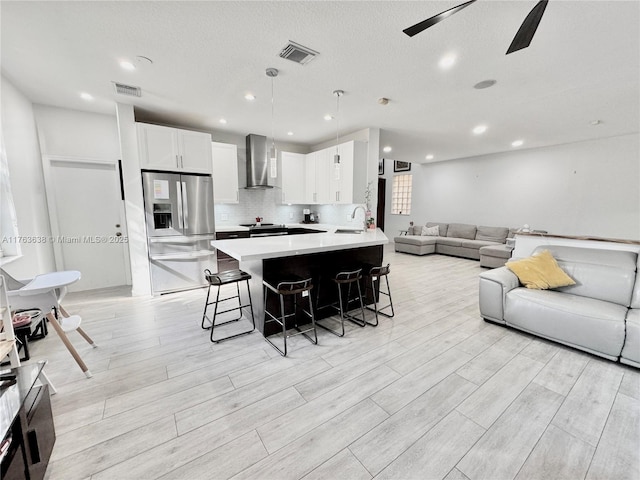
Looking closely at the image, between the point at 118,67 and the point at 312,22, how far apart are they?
2073 mm

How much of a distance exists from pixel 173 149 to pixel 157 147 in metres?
0.20

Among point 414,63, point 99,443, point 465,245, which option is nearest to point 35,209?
point 99,443

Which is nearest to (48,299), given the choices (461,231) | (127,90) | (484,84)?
(127,90)

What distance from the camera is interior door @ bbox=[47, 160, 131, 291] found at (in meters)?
3.85

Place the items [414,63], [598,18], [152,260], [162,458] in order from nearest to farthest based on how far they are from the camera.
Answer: [162,458], [598,18], [414,63], [152,260]

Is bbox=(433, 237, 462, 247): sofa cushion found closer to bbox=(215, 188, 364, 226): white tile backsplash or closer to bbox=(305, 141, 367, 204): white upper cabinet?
bbox=(215, 188, 364, 226): white tile backsplash

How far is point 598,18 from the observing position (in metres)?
1.91

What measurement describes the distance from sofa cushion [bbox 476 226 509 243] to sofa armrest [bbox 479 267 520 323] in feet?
14.1

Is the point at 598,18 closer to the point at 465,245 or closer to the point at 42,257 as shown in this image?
the point at 465,245

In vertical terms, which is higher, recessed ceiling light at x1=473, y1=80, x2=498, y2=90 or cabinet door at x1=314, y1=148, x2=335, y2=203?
recessed ceiling light at x1=473, y1=80, x2=498, y2=90

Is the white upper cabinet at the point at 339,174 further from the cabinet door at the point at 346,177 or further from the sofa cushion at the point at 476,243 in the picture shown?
the sofa cushion at the point at 476,243

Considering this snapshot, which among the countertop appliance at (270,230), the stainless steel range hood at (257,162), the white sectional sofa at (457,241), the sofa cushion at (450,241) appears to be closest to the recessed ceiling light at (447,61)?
the countertop appliance at (270,230)

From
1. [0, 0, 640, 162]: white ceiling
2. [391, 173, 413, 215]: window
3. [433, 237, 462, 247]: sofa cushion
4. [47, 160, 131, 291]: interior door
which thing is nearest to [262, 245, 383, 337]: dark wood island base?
[0, 0, 640, 162]: white ceiling

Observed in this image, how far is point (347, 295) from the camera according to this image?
3246 mm
